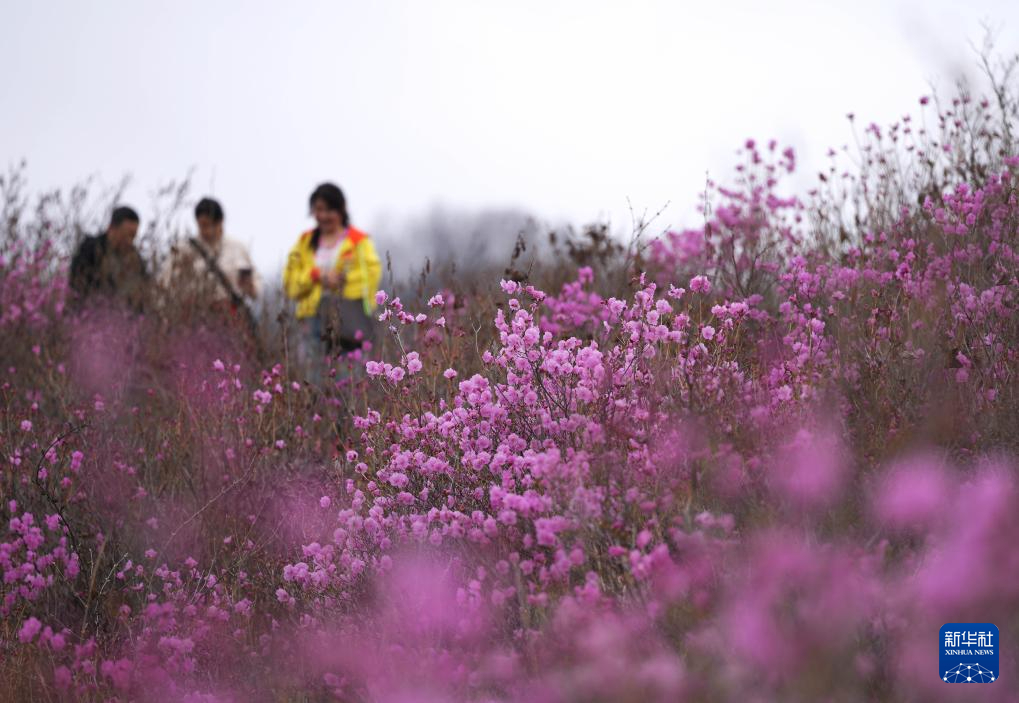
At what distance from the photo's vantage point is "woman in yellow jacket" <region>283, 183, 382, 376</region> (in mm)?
6922

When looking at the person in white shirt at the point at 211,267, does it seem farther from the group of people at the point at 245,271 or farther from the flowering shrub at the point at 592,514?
the flowering shrub at the point at 592,514

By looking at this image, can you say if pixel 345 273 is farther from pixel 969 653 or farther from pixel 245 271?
pixel 969 653

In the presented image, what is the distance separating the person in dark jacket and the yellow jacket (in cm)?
146

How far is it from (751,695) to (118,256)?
25.2 ft

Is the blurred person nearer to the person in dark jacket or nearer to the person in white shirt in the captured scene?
the person in white shirt

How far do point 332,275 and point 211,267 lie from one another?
135 centimetres

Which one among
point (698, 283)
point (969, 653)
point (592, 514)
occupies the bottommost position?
point (969, 653)

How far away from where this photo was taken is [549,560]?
2.87 meters

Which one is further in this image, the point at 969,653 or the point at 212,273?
Result: the point at 212,273

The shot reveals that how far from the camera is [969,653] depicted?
206 cm

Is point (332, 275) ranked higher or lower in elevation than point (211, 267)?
lower

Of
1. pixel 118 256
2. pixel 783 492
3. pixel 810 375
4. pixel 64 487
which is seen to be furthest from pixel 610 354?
pixel 118 256

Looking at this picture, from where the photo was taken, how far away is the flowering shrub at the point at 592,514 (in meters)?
2.02

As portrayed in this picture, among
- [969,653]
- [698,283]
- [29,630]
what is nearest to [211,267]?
[29,630]
